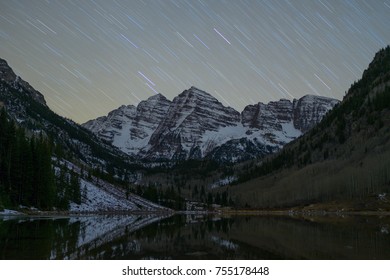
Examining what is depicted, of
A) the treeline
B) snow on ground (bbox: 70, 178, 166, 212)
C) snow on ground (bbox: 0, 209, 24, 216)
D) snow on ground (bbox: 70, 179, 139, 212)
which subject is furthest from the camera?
snow on ground (bbox: 70, 178, 166, 212)

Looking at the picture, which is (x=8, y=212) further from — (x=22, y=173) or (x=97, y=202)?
(x=97, y=202)

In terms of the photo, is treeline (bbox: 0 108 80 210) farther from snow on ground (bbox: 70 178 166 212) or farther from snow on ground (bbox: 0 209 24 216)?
snow on ground (bbox: 70 178 166 212)

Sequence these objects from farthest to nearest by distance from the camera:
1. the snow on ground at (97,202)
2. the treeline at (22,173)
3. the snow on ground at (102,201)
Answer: the snow on ground at (102,201) → the snow on ground at (97,202) → the treeline at (22,173)

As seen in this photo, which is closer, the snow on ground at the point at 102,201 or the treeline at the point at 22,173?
the treeline at the point at 22,173

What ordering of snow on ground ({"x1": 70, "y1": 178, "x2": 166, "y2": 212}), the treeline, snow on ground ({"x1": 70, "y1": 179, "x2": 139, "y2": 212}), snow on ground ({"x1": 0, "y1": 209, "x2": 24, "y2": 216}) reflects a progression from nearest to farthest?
snow on ground ({"x1": 0, "y1": 209, "x2": 24, "y2": 216}) < the treeline < snow on ground ({"x1": 70, "y1": 179, "x2": 139, "y2": 212}) < snow on ground ({"x1": 70, "y1": 178, "x2": 166, "y2": 212})

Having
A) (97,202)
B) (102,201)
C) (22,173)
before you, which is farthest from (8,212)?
(102,201)

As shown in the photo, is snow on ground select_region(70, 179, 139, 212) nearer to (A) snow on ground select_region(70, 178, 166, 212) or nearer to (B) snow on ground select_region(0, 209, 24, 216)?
(A) snow on ground select_region(70, 178, 166, 212)

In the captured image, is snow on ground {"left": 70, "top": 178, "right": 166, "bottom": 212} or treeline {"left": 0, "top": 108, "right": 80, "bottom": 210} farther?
snow on ground {"left": 70, "top": 178, "right": 166, "bottom": 212}

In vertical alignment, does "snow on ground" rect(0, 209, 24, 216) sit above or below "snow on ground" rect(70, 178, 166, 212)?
below

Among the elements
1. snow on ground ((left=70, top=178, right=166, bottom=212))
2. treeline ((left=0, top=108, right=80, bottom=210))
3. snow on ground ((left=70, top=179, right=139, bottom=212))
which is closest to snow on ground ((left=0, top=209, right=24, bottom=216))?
treeline ((left=0, top=108, right=80, bottom=210))

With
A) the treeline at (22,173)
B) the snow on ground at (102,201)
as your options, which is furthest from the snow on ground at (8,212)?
A: the snow on ground at (102,201)

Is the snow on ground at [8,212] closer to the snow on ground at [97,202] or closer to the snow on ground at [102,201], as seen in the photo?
the snow on ground at [102,201]
